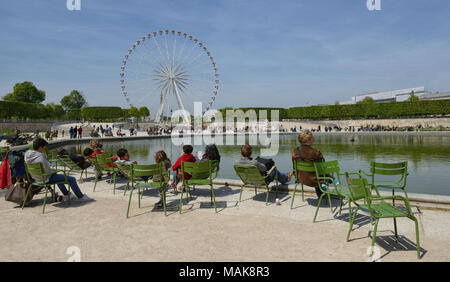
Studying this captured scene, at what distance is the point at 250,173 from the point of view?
5145 millimetres

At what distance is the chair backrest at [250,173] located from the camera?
5066 millimetres

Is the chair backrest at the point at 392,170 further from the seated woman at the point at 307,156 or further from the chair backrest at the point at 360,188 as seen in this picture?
the chair backrest at the point at 360,188

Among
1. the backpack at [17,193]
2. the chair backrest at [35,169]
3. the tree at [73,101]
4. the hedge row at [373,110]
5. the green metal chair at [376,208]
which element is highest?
the tree at [73,101]

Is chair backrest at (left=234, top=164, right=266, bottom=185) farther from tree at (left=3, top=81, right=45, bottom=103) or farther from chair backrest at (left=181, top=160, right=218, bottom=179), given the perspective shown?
tree at (left=3, top=81, right=45, bottom=103)

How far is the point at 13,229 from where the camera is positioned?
406 cm

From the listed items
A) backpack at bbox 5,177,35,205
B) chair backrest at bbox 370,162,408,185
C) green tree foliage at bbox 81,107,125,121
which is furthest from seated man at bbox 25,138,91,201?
green tree foliage at bbox 81,107,125,121

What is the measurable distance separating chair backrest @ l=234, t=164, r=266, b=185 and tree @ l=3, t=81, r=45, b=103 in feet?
A: 276

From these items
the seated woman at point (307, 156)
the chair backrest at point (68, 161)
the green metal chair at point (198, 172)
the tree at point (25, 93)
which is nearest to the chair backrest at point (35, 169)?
the chair backrest at point (68, 161)

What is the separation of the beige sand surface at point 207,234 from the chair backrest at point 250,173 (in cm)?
40

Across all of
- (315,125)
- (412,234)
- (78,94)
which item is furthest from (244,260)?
(78,94)

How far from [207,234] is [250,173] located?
1.67 metres

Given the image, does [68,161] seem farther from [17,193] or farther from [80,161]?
[17,193]
